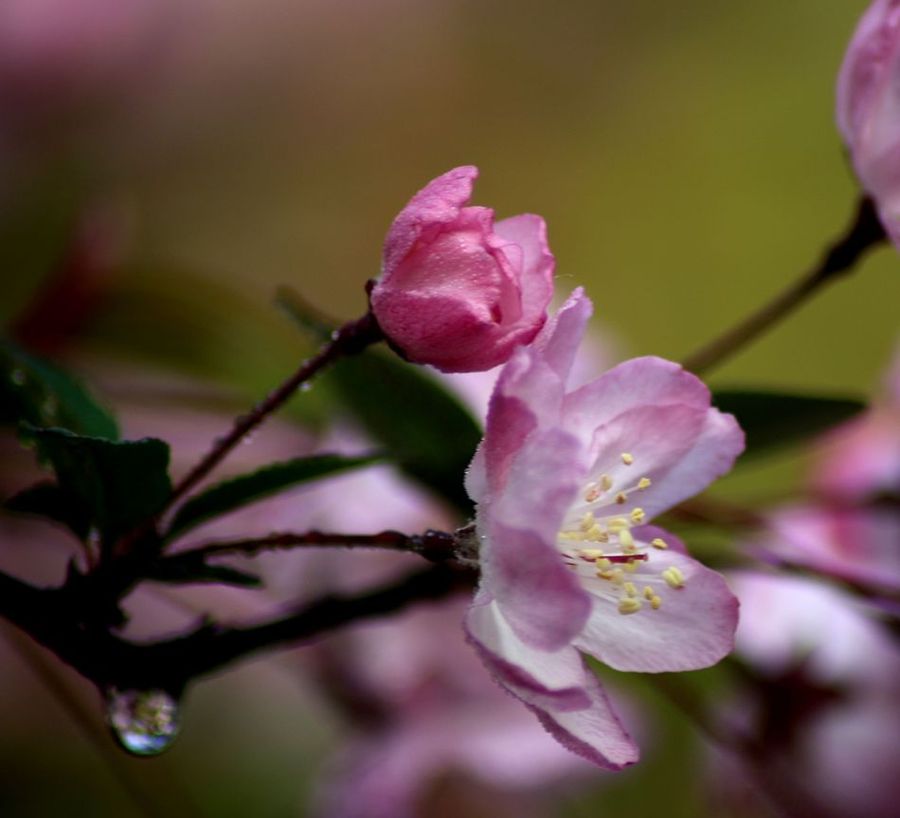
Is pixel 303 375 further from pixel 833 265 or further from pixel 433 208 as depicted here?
pixel 833 265

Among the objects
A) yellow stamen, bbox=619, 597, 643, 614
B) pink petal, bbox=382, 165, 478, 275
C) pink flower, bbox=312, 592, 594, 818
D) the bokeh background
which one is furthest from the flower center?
the bokeh background

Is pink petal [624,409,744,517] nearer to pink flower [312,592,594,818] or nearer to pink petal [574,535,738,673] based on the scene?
pink petal [574,535,738,673]

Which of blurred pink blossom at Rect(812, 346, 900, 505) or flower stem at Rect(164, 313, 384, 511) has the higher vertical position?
flower stem at Rect(164, 313, 384, 511)

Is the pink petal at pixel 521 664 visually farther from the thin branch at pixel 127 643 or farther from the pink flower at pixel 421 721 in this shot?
the pink flower at pixel 421 721

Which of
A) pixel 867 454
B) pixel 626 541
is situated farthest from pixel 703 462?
pixel 867 454

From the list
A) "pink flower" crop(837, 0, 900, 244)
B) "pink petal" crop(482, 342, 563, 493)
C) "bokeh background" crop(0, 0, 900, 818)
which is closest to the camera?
"pink petal" crop(482, 342, 563, 493)

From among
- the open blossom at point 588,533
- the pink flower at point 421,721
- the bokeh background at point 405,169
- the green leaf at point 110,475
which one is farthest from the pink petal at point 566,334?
the bokeh background at point 405,169

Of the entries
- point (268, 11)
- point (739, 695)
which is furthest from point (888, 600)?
point (268, 11)
